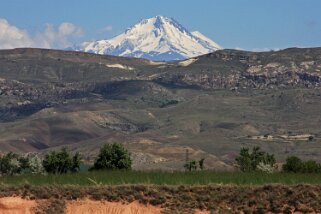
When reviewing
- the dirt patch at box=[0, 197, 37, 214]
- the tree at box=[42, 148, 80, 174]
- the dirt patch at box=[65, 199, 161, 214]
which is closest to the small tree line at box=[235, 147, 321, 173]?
the tree at box=[42, 148, 80, 174]

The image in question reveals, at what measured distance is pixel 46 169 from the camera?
71000mm

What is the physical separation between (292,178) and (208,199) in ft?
19.2

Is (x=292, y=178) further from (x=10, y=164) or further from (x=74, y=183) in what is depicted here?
(x=10, y=164)

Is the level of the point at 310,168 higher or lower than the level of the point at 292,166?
higher

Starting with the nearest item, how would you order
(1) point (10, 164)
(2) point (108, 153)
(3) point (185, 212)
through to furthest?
(3) point (185, 212)
(2) point (108, 153)
(1) point (10, 164)

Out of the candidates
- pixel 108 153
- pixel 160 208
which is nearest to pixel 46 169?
pixel 108 153

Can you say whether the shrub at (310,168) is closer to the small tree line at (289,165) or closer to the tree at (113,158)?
the small tree line at (289,165)

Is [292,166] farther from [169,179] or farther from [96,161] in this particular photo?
[169,179]

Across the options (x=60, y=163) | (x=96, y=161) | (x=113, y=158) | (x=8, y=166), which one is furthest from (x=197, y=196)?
(x=8, y=166)

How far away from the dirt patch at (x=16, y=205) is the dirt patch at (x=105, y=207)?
1.96m

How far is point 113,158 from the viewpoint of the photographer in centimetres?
6744

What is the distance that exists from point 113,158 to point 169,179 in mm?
25049

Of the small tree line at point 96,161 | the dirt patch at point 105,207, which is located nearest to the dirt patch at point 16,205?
the dirt patch at point 105,207

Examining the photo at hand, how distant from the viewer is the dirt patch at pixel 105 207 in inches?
1558
